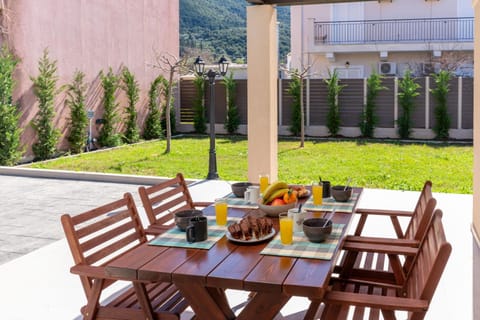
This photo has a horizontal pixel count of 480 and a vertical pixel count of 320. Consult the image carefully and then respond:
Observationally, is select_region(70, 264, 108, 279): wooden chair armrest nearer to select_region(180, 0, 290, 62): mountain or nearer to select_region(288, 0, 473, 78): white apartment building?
select_region(288, 0, 473, 78): white apartment building

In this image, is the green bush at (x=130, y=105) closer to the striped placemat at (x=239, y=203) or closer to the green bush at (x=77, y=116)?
the green bush at (x=77, y=116)

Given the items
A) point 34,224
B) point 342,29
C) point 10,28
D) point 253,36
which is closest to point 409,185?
point 253,36

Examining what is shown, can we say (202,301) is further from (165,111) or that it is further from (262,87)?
(165,111)

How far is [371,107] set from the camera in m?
13.7

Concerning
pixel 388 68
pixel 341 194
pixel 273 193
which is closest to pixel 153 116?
pixel 388 68

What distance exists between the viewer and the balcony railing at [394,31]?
57.6 ft

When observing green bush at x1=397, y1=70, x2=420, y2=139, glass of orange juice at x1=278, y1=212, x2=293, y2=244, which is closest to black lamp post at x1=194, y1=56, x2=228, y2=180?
glass of orange juice at x1=278, y1=212, x2=293, y2=244

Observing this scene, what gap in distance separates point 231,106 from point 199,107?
99 centimetres

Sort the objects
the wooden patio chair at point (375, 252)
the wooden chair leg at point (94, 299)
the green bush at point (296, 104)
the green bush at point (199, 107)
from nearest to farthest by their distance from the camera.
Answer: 1. the wooden chair leg at point (94, 299)
2. the wooden patio chair at point (375, 252)
3. the green bush at point (296, 104)
4. the green bush at point (199, 107)

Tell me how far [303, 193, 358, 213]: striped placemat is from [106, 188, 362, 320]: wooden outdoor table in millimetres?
825

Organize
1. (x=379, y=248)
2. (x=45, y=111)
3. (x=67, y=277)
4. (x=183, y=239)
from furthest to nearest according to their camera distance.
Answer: (x=45, y=111) < (x=67, y=277) < (x=379, y=248) < (x=183, y=239)

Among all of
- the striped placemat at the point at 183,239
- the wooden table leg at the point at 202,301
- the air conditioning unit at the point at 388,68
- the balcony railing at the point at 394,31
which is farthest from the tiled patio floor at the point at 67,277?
the balcony railing at the point at 394,31

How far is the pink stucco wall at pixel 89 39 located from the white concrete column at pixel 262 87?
6405mm

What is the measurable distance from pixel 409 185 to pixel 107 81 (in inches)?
307
